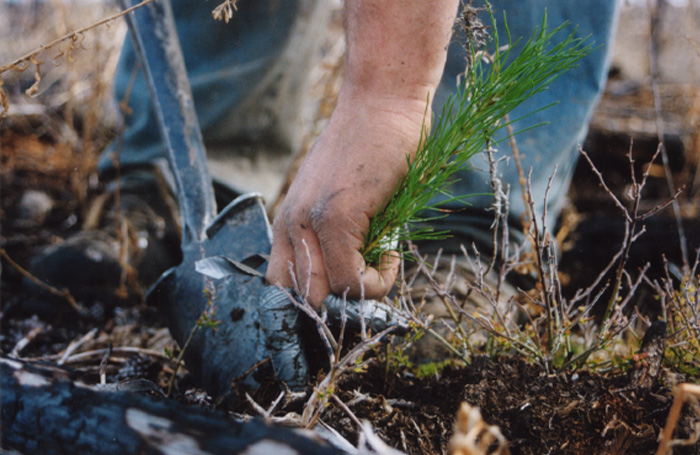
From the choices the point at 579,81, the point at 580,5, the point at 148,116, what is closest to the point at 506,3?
the point at 580,5

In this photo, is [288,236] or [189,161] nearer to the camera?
[288,236]

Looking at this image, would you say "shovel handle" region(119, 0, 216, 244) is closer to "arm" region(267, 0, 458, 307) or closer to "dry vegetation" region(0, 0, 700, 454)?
"dry vegetation" region(0, 0, 700, 454)

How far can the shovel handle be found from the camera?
173cm

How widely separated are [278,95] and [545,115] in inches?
59.5

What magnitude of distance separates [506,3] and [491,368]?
4.49 ft

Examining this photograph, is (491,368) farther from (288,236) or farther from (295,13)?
(295,13)

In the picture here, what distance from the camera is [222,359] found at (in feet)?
4.86

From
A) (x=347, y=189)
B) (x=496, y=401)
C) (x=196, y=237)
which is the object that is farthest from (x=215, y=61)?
(x=496, y=401)

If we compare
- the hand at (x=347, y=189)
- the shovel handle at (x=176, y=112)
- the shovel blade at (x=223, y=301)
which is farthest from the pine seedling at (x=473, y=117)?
the shovel handle at (x=176, y=112)

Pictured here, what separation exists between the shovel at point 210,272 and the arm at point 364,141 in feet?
0.33

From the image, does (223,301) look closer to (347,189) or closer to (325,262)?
(325,262)

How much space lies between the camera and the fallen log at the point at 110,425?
0.77 meters

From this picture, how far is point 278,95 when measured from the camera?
3078 mm

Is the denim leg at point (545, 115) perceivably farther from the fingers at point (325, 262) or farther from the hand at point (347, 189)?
the fingers at point (325, 262)
